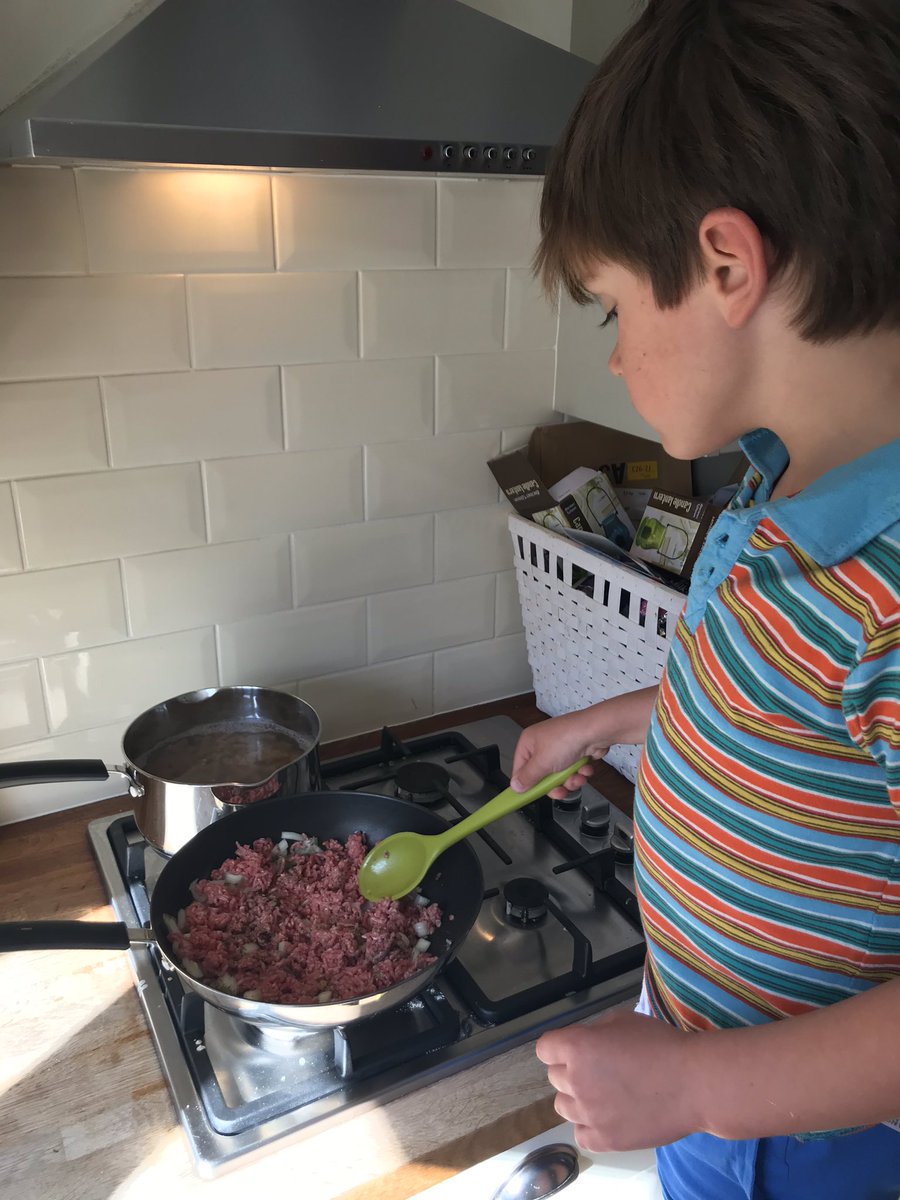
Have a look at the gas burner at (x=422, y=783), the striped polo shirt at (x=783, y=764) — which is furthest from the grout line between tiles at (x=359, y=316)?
the striped polo shirt at (x=783, y=764)

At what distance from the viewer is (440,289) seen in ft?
3.63

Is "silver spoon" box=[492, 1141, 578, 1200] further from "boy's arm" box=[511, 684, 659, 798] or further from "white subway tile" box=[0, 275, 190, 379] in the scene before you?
"white subway tile" box=[0, 275, 190, 379]

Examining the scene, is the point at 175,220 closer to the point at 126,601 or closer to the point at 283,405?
the point at 283,405

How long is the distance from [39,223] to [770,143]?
0.66 m

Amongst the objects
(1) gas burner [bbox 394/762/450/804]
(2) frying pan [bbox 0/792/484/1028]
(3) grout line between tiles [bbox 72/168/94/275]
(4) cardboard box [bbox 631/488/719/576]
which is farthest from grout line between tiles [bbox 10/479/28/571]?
(4) cardboard box [bbox 631/488/719/576]

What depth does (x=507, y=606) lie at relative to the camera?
131cm

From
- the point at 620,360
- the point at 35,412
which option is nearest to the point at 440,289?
the point at 35,412

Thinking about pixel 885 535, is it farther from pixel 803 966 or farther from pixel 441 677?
pixel 441 677

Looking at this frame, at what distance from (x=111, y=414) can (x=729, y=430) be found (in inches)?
24.5

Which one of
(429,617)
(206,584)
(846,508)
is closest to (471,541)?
(429,617)

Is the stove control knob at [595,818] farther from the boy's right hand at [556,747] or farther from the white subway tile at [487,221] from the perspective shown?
the white subway tile at [487,221]

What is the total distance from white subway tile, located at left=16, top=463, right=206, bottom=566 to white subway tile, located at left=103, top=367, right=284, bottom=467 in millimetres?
21

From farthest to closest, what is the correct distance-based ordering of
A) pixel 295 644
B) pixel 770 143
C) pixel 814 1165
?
pixel 295 644, pixel 814 1165, pixel 770 143

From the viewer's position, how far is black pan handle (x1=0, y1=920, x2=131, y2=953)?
2.34 ft
